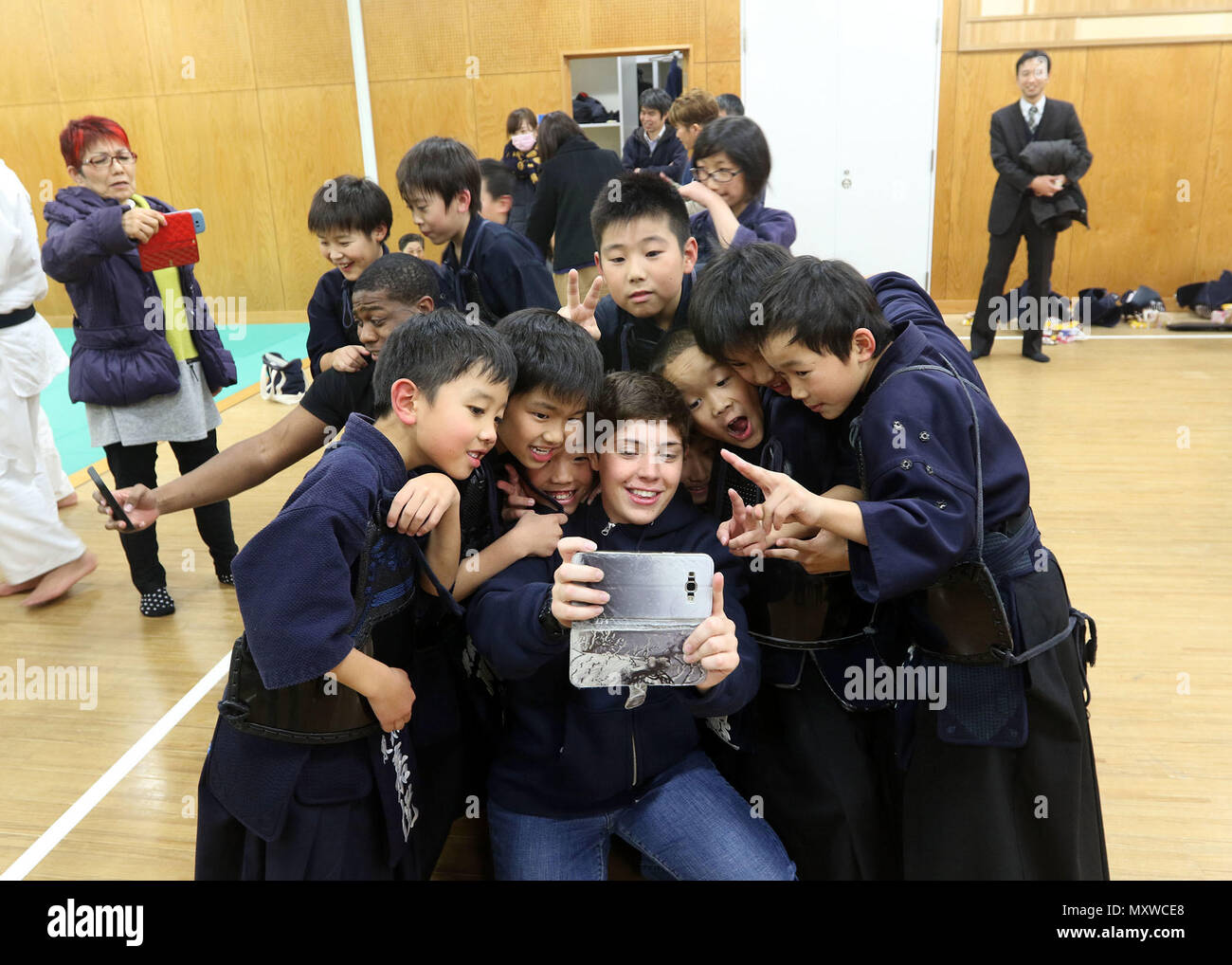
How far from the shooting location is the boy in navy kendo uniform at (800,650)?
1.96 meters

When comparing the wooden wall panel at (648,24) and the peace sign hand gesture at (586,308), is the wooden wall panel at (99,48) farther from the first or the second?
the peace sign hand gesture at (586,308)

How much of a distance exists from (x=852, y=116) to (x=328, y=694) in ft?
26.9

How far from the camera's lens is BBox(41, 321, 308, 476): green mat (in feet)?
19.1

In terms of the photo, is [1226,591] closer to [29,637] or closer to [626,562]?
[626,562]

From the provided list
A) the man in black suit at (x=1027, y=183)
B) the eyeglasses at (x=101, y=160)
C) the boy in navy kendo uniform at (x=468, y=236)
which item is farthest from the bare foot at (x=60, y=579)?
the man in black suit at (x=1027, y=183)

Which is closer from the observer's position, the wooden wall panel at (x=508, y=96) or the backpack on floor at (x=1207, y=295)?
the backpack on floor at (x=1207, y=295)

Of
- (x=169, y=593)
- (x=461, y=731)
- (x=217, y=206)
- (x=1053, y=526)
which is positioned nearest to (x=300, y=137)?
(x=217, y=206)

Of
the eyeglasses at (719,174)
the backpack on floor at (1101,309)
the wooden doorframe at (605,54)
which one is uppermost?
the wooden doorframe at (605,54)

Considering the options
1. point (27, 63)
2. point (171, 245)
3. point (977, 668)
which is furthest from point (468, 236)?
point (27, 63)

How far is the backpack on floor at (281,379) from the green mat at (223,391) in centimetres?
20

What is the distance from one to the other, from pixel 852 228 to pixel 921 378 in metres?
7.66

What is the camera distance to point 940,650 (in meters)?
1.83

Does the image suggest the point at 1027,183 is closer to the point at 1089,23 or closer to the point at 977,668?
the point at 1089,23

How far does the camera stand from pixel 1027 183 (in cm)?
700
